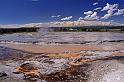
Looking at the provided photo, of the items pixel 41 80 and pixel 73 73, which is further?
pixel 73 73

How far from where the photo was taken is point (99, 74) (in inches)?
510

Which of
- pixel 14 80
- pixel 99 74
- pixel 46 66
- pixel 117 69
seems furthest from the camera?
pixel 46 66

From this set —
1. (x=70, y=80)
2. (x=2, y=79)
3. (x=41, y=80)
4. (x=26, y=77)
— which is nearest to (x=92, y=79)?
(x=70, y=80)

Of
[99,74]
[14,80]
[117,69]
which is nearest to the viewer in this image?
[14,80]

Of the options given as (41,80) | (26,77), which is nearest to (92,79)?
(41,80)

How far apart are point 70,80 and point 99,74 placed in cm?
166

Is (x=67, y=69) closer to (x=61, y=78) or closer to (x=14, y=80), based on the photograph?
(x=61, y=78)

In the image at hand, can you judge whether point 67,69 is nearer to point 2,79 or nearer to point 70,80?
point 70,80

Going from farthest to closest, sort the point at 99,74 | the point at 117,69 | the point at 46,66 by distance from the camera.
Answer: the point at 46,66 < the point at 117,69 < the point at 99,74

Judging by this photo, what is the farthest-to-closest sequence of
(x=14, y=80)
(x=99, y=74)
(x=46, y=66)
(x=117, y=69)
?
Result: 1. (x=46, y=66)
2. (x=117, y=69)
3. (x=99, y=74)
4. (x=14, y=80)

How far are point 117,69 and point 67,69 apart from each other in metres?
2.53

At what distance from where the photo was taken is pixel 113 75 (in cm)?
1254

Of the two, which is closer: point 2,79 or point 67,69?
point 2,79

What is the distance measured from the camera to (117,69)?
14.1 m
